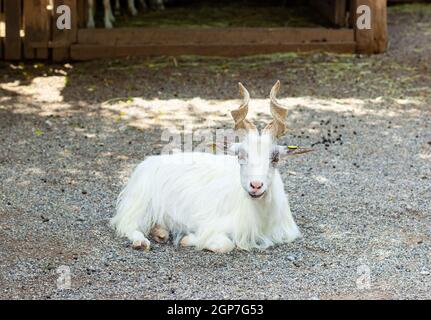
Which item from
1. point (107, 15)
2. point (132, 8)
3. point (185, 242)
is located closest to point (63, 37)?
point (107, 15)

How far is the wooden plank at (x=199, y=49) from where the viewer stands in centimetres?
1315

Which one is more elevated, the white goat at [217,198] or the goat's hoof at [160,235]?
the white goat at [217,198]

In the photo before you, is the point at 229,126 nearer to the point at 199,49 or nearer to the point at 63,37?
the point at 199,49

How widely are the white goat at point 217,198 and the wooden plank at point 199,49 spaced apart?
5.82m

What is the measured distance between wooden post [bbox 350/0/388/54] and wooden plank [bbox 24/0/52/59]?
14.4 ft

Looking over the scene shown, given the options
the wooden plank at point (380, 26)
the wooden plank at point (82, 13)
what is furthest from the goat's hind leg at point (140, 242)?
the wooden plank at point (82, 13)

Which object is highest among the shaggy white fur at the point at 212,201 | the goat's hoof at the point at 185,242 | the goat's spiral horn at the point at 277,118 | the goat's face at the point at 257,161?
the goat's spiral horn at the point at 277,118

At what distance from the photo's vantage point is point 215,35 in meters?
13.4

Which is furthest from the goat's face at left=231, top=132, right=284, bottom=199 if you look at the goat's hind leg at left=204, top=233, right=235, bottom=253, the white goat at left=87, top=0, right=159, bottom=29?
the white goat at left=87, top=0, right=159, bottom=29

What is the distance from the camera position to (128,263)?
21.9 feet

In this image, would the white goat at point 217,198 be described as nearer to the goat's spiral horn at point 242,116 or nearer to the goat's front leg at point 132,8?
the goat's spiral horn at point 242,116

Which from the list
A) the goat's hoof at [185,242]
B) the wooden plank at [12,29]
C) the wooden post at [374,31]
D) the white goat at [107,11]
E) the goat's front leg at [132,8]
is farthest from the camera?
the goat's front leg at [132,8]

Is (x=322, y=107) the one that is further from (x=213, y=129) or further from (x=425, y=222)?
(x=425, y=222)

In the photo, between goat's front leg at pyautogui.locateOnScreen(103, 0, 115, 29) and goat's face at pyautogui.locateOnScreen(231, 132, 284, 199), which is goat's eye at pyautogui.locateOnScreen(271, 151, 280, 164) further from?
goat's front leg at pyautogui.locateOnScreen(103, 0, 115, 29)
